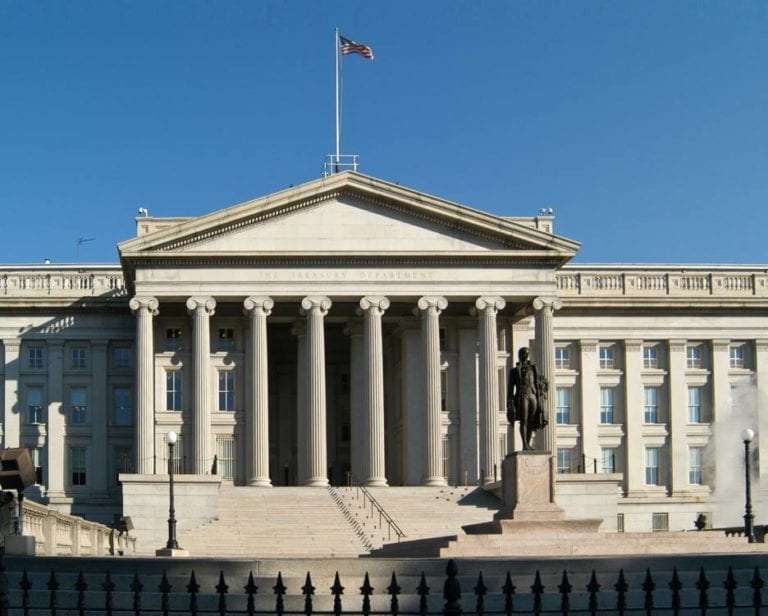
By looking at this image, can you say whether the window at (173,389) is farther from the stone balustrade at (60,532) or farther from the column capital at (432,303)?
the stone balustrade at (60,532)

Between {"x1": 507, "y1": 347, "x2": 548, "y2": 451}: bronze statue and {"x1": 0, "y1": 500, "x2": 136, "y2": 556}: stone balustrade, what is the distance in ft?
40.6

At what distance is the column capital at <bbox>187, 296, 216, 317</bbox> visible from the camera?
7250cm

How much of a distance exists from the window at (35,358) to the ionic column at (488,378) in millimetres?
23730

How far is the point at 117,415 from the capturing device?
80625 millimetres

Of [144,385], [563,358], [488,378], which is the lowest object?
[144,385]

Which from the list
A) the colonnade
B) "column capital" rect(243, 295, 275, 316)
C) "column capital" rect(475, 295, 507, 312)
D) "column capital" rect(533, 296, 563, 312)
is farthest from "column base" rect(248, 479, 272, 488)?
"column capital" rect(533, 296, 563, 312)

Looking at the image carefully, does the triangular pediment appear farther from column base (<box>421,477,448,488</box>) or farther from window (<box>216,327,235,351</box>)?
column base (<box>421,477,448,488</box>)

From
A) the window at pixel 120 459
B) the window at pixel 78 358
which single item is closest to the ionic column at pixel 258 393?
the window at pixel 120 459

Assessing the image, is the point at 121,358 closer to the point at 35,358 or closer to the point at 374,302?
the point at 35,358

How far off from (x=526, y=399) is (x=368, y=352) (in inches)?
1327

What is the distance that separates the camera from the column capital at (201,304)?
7250 centimetres

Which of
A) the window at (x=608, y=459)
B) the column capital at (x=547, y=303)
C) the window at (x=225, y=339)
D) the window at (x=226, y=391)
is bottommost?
the window at (x=608, y=459)

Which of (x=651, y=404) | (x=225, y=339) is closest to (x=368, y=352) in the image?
(x=225, y=339)

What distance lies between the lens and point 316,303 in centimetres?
7256
